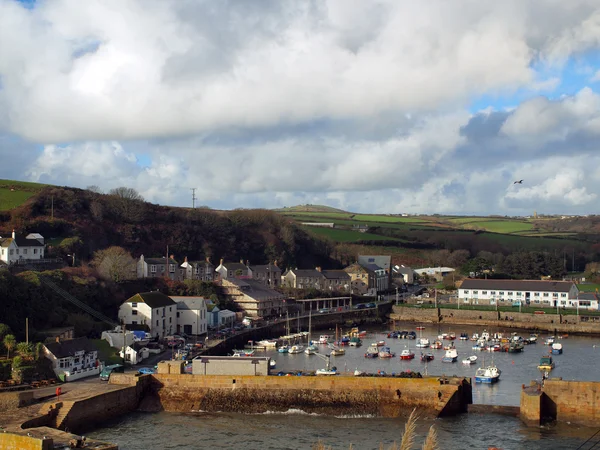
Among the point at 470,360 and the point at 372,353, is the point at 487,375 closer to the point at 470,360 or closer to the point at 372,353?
the point at 470,360

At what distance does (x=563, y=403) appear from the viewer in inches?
1195

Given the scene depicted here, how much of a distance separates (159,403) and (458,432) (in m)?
13.9

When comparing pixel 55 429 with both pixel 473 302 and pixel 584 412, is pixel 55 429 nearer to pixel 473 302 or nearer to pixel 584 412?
pixel 584 412

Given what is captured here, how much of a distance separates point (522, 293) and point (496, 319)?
8009mm

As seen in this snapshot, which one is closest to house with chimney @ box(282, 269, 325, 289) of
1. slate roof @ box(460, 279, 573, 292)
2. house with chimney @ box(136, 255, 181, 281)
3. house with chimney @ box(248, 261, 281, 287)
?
house with chimney @ box(248, 261, 281, 287)

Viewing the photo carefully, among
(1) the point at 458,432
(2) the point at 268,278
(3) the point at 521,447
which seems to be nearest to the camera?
(3) the point at 521,447

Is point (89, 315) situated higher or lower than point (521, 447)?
higher

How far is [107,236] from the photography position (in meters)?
82.1

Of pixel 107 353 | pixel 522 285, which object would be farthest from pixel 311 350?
pixel 522 285

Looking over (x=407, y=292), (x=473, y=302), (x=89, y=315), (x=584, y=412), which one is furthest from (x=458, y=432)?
(x=407, y=292)

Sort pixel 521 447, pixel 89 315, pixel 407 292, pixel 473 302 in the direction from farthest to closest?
1. pixel 407 292
2. pixel 473 302
3. pixel 89 315
4. pixel 521 447

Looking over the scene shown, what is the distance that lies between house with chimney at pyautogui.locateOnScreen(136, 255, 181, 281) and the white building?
3305 centimetres

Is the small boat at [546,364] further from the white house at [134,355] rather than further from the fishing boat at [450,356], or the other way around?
the white house at [134,355]

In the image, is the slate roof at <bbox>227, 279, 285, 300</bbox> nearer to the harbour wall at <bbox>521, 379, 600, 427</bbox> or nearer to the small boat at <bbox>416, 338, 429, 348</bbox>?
the small boat at <bbox>416, 338, 429, 348</bbox>
